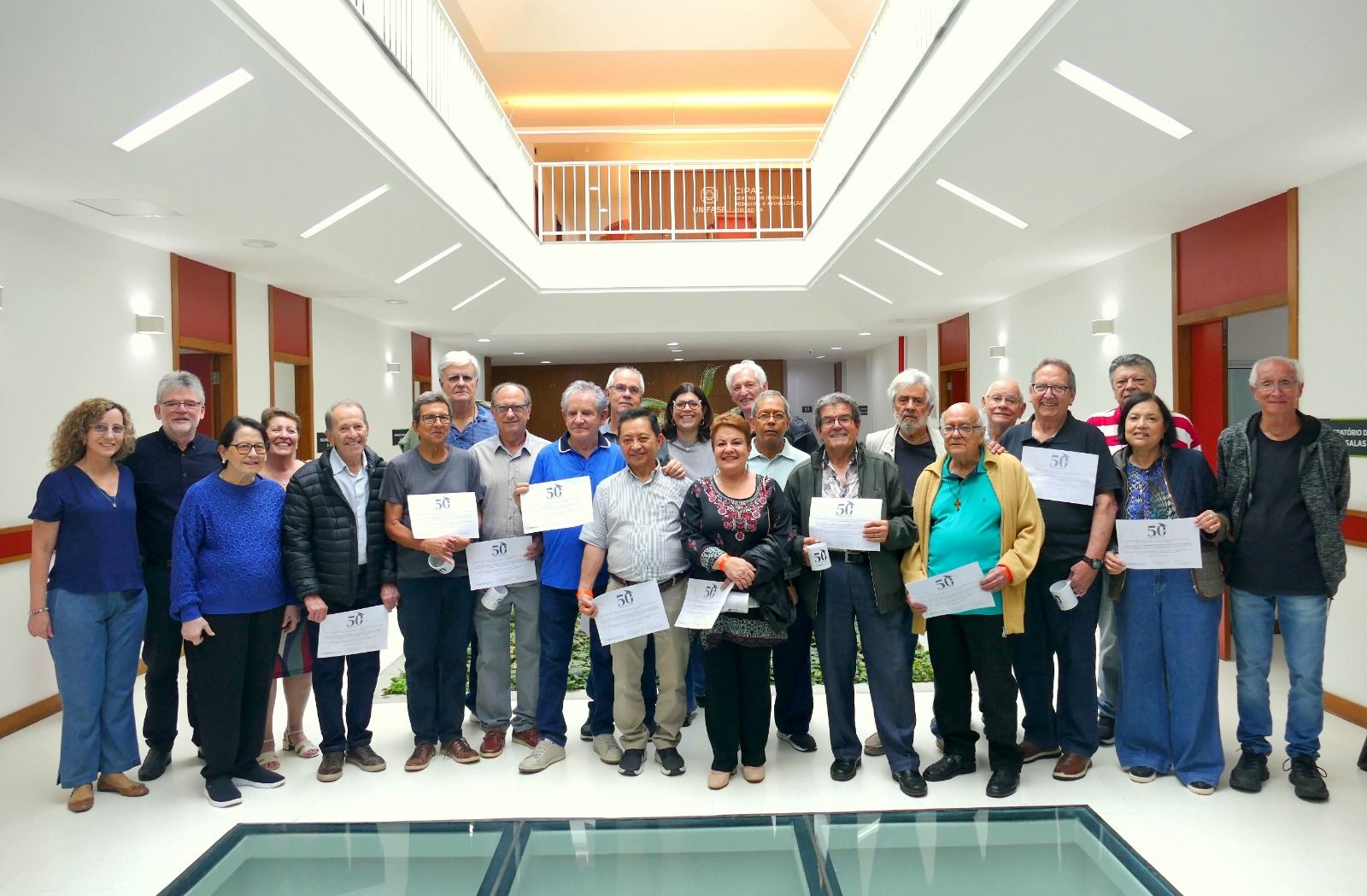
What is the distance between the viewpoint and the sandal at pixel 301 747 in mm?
4117

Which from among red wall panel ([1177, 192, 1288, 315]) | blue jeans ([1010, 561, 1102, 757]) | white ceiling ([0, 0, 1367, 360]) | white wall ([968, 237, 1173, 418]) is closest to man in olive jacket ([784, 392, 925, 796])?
blue jeans ([1010, 561, 1102, 757])

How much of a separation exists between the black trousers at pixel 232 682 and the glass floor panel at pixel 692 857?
3.07 feet

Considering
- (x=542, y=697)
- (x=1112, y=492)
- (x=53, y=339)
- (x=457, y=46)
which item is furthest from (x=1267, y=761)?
(x=457, y=46)

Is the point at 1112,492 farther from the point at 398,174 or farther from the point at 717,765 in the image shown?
the point at 398,174

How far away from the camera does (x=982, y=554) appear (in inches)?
136

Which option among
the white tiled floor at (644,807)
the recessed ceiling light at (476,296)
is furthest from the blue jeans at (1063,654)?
the recessed ceiling light at (476,296)

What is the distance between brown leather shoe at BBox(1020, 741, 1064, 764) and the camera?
12.7 ft

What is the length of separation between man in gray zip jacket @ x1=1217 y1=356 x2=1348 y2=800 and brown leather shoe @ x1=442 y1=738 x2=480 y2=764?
3.12 metres

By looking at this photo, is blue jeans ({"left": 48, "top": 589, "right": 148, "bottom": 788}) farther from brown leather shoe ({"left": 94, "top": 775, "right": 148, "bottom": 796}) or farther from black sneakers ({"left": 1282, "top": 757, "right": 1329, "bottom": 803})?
black sneakers ({"left": 1282, "top": 757, "right": 1329, "bottom": 803})

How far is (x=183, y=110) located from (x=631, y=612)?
2.93 m

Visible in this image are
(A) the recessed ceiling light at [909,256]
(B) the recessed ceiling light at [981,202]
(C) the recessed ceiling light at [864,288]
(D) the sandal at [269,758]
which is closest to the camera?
(D) the sandal at [269,758]

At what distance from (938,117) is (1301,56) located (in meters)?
2.03

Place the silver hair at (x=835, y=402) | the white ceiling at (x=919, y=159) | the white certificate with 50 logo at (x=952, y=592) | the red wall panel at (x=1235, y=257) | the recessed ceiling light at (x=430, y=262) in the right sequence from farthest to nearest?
the recessed ceiling light at (x=430, y=262)
the red wall panel at (x=1235, y=257)
the silver hair at (x=835, y=402)
the white certificate with 50 logo at (x=952, y=592)
the white ceiling at (x=919, y=159)

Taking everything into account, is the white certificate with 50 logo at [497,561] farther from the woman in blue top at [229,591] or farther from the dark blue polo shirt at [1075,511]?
the dark blue polo shirt at [1075,511]
